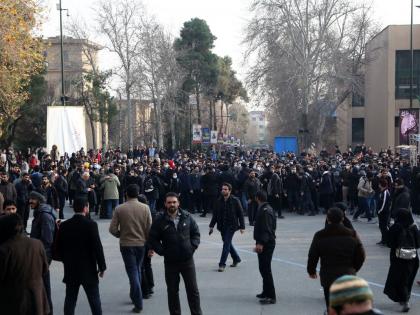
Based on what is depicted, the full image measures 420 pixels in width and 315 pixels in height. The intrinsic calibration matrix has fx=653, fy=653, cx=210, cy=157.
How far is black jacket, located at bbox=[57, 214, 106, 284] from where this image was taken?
7.75 meters

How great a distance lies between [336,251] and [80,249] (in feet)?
9.83

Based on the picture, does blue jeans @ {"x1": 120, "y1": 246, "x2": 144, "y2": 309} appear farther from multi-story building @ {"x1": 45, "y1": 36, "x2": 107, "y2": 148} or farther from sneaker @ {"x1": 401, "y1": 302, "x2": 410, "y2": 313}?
multi-story building @ {"x1": 45, "y1": 36, "x2": 107, "y2": 148}

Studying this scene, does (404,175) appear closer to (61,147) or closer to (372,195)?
(372,195)

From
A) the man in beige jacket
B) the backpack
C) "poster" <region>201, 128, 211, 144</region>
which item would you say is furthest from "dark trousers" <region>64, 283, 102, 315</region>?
"poster" <region>201, 128, 211, 144</region>

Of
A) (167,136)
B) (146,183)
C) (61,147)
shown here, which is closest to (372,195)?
(146,183)

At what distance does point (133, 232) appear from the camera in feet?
28.9

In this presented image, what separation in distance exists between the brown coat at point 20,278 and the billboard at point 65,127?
2259cm

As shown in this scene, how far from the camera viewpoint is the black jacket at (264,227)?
9.34 metres

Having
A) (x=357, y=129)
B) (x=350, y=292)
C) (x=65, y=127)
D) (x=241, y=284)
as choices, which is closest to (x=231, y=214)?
(x=241, y=284)

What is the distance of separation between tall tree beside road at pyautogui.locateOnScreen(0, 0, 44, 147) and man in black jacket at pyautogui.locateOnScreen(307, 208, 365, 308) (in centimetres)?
2029

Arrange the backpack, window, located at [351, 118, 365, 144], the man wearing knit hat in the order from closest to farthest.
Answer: the man wearing knit hat
the backpack
window, located at [351, 118, 365, 144]

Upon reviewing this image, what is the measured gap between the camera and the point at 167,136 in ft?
192

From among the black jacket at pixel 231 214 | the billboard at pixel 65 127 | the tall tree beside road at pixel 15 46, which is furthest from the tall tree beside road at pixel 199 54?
the black jacket at pixel 231 214

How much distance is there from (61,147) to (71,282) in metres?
22.0
